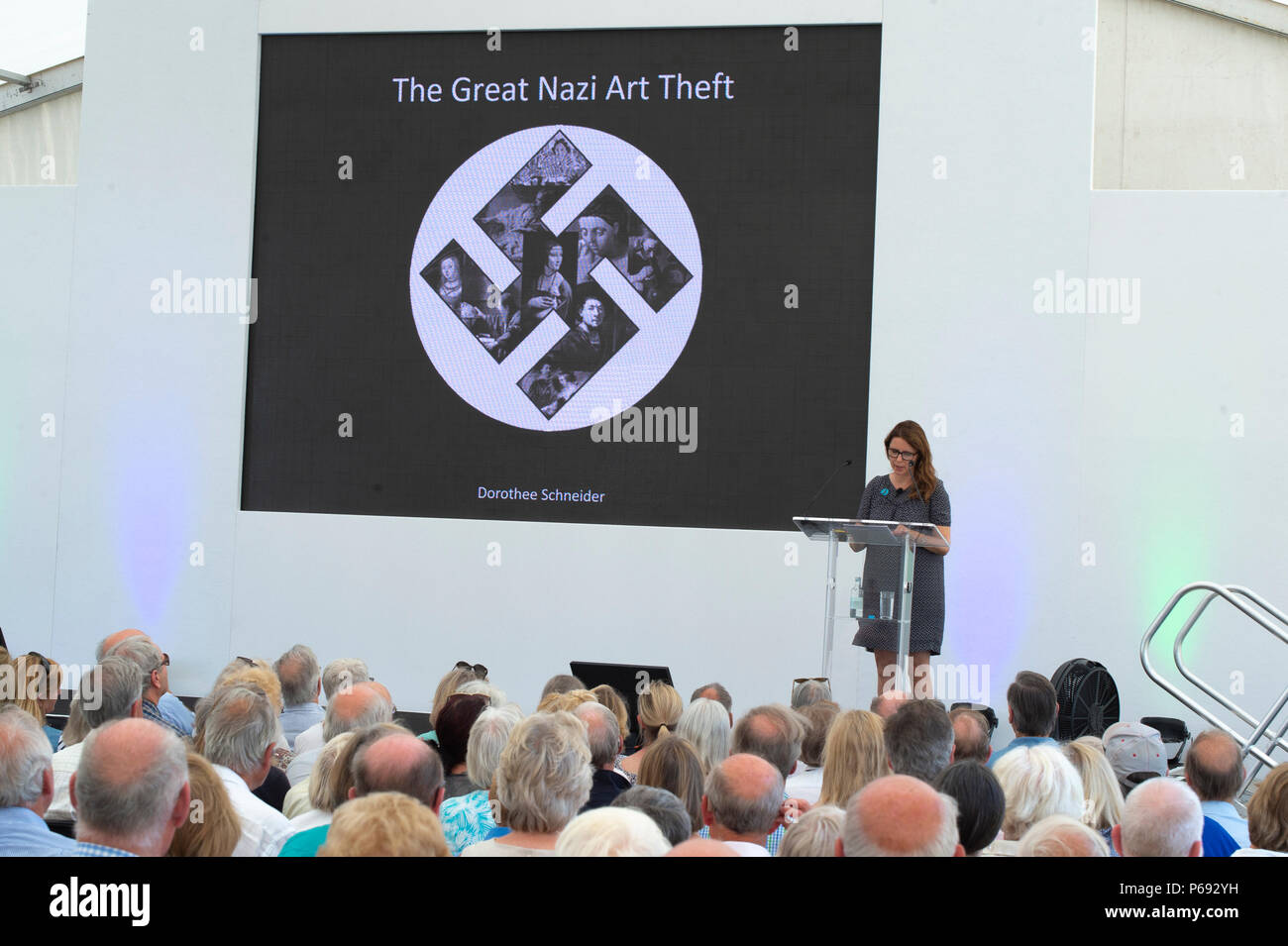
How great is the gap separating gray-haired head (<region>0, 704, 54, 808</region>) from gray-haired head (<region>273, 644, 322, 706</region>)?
1928 millimetres

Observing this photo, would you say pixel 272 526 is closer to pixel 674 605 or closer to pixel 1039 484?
pixel 674 605

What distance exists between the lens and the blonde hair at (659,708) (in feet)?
12.4

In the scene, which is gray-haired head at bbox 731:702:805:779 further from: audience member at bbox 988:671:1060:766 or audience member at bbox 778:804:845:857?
audience member at bbox 988:671:1060:766

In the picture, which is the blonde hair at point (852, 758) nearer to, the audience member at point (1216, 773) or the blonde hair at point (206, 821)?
the audience member at point (1216, 773)

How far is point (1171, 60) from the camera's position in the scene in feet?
28.8

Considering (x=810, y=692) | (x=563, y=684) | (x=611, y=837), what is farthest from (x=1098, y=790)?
(x=563, y=684)

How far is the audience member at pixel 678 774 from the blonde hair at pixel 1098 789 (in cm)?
86

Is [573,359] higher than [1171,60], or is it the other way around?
[1171,60]

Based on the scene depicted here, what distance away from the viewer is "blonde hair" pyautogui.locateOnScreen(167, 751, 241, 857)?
200 cm

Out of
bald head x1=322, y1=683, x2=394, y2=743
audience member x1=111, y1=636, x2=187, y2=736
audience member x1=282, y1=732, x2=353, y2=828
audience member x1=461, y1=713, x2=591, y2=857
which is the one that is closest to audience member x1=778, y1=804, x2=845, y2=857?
audience member x1=461, y1=713, x2=591, y2=857

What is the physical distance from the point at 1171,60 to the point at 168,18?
631 centimetres

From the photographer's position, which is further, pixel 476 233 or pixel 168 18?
pixel 168 18
